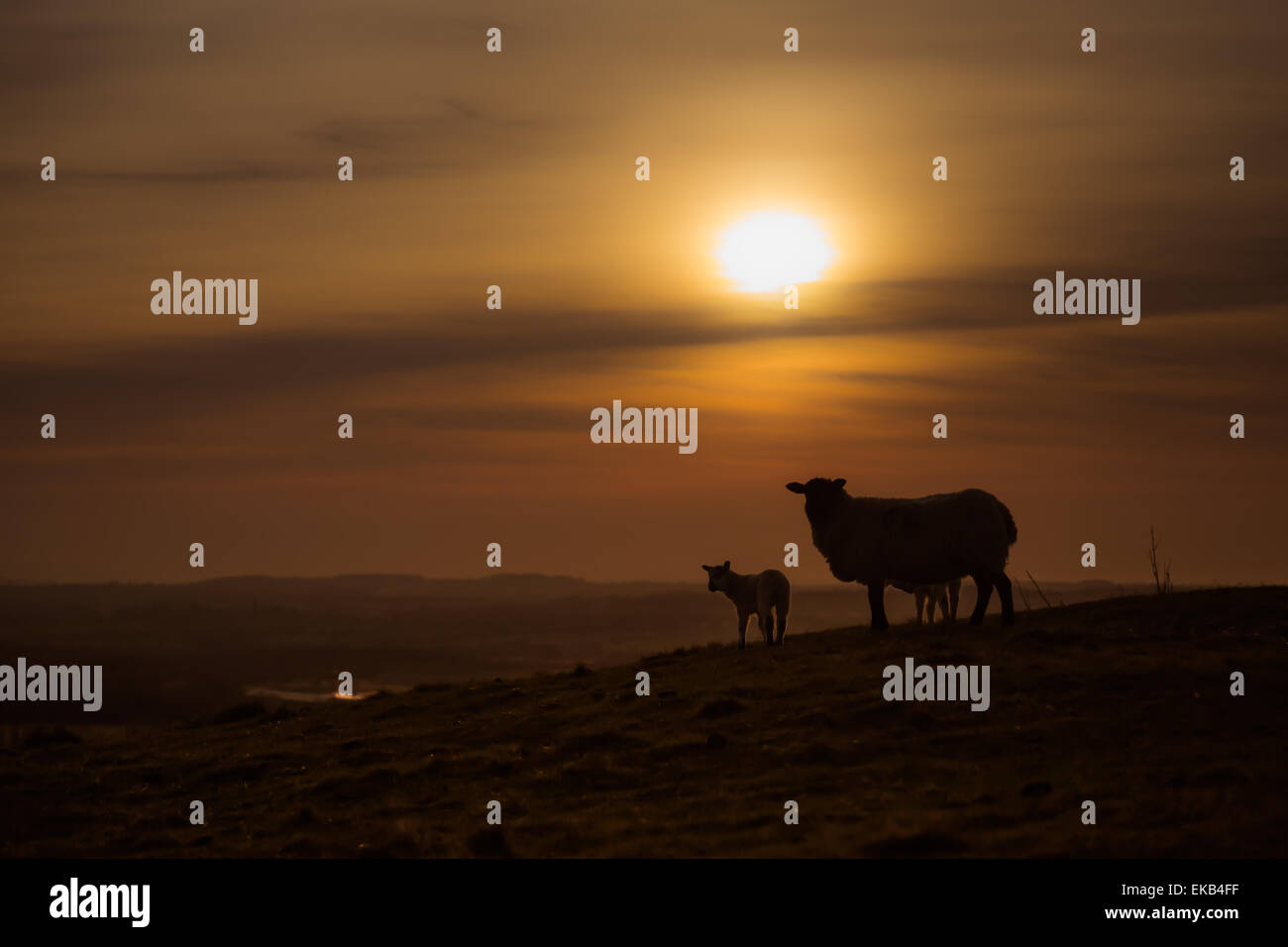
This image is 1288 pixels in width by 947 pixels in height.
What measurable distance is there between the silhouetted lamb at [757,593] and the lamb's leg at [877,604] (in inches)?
79.5

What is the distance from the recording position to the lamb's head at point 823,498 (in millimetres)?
32969

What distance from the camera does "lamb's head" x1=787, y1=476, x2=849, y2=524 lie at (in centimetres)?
3297

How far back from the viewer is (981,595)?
30703mm

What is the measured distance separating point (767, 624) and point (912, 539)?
427 centimetres

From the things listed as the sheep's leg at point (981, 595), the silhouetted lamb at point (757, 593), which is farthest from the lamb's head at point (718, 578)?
the sheep's leg at point (981, 595)

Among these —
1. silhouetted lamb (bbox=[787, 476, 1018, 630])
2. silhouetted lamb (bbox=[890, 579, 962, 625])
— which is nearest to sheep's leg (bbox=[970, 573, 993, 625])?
silhouetted lamb (bbox=[787, 476, 1018, 630])

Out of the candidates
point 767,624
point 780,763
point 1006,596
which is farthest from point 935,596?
point 780,763

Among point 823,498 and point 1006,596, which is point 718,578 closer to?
point 823,498

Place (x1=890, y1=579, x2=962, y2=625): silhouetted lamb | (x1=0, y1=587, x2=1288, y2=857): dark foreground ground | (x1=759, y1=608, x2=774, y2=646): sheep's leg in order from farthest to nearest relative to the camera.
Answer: (x1=759, y1=608, x2=774, y2=646): sheep's leg < (x1=890, y1=579, x2=962, y2=625): silhouetted lamb < (x1=0, y1=587, x2=1288, y2=857): dark foreground ground

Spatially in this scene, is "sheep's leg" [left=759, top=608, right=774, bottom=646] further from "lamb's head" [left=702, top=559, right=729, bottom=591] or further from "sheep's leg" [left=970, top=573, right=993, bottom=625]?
"sheep's leg" [left=970, top=573, right=993, bottom=625]

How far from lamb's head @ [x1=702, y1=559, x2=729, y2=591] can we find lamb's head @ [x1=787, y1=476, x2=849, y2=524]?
2.88 m

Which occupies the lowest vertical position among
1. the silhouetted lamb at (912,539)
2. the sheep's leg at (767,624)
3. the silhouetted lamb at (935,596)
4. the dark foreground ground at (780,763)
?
the dark foreground ground at (780,763)

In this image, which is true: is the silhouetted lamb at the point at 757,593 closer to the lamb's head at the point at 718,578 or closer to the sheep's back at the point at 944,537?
the lamb's head at the point at 718,578
